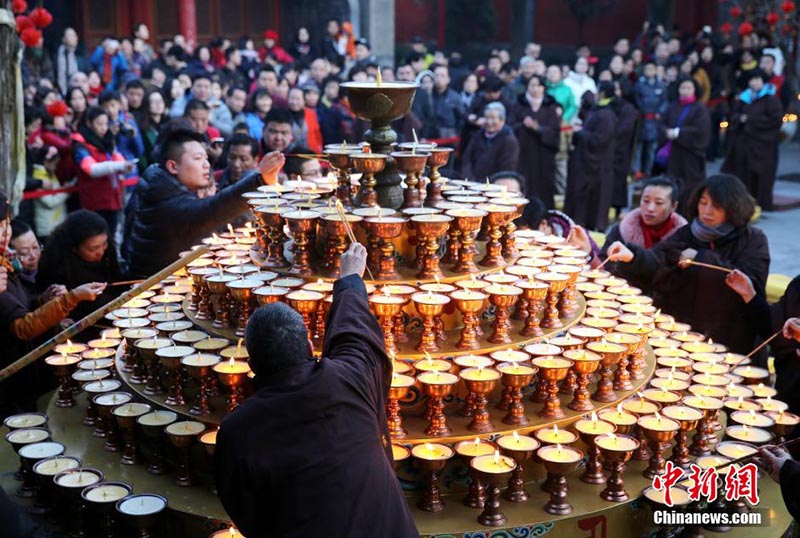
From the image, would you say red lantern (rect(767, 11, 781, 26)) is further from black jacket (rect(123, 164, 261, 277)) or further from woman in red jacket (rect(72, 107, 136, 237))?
black jacket (rect(123, 164, 261, 277))

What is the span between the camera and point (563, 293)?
3898 millimetres

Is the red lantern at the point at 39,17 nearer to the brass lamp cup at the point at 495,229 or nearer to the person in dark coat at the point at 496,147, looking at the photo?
the person in dark coat at the point at 496,147

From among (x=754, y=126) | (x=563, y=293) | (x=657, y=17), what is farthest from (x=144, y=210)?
(x=657, y=17)

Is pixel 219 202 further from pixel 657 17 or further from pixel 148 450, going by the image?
pixel 657 17

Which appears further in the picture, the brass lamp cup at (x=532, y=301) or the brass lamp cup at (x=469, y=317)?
the brass lamp cup at (x=532, y=301)

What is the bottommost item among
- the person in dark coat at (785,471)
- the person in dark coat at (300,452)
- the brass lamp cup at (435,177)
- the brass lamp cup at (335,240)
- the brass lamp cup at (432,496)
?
the brass lamp cup at (432,496)

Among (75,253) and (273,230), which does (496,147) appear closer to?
(75,253)

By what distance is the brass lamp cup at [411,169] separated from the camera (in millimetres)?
3564

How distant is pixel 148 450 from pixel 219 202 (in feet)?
4.40

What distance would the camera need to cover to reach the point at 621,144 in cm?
999

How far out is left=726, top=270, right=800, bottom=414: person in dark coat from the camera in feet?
13.5

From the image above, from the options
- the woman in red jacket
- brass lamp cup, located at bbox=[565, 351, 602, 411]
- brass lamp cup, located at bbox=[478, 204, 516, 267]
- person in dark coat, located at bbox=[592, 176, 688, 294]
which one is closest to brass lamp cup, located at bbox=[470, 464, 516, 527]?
brass lamp cup, located at bbox=[565, 351, 602, 411]

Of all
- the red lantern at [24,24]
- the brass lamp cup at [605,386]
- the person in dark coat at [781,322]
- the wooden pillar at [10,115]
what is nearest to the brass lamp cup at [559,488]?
the brass lamp cup at [605,386]

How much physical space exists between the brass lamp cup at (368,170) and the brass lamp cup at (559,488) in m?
1.23
